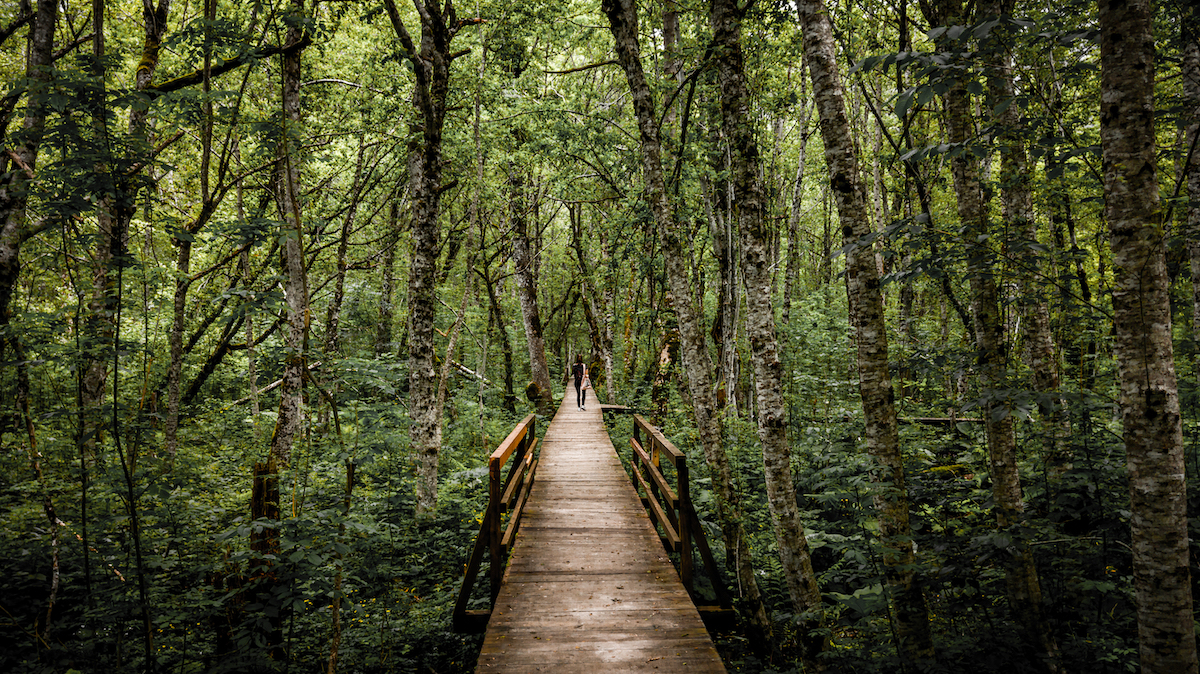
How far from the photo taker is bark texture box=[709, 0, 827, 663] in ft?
15.6

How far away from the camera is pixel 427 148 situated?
8195 mm

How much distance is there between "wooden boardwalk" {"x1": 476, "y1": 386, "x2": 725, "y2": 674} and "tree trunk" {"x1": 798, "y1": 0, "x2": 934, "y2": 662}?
1579 mm

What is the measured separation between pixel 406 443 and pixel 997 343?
8.18 metres

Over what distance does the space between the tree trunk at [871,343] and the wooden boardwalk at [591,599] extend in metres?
1.58

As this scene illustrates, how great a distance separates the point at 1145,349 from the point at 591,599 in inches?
178

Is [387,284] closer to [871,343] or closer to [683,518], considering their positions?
[683,518]

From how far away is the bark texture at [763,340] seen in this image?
4754 millimetres

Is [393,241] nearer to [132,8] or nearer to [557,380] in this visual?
[132,8]

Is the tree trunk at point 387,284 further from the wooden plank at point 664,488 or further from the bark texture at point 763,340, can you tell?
the bark texture at point 763,340

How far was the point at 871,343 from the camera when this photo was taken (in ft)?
12.9

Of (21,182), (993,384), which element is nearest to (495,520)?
(993,384)

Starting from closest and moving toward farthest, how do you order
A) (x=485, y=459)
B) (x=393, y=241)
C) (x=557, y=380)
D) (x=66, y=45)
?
1. (x=66, y=45)
2. (x=485, y=459)
3. (x=393, y=241)
4. (x=557, y=380)

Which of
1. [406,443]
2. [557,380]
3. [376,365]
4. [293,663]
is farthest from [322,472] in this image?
[557,380]

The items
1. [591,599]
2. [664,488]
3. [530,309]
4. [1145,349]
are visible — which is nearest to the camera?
[1145,349]
